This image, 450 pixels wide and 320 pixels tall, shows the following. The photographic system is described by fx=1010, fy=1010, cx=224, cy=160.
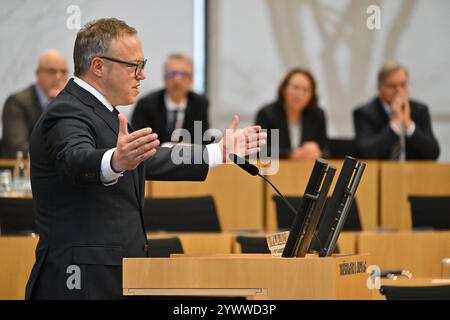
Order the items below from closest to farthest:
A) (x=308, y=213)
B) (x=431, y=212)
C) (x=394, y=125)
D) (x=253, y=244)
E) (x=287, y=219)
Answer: (x=308, y=213) < (x=253, y=244) < (x=287, y=219) < (x=431, y=212) < (x=394, y=125)

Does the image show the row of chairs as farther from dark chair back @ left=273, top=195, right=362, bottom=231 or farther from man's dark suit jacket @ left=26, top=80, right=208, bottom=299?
man's dark suit jacket @ left=26, top=80, right=208, bottom=299

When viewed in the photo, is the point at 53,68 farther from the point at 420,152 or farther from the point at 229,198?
the point at 420,152

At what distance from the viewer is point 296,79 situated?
7441mm

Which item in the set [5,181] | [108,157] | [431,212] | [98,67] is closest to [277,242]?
[108,157]

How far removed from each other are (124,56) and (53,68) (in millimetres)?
3200

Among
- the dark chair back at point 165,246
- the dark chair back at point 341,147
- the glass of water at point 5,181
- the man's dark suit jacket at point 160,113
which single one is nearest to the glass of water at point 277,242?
the dark chair back at point 165,246

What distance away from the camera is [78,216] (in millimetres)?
3287

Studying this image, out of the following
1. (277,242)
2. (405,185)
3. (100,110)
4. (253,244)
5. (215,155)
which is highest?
(100,110)

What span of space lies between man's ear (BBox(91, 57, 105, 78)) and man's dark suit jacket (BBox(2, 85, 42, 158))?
2952mm

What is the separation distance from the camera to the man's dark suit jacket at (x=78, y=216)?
10.8 ft

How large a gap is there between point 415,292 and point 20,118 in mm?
3469

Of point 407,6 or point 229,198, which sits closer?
point 229,198

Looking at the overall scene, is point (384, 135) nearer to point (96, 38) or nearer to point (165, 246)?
point (165, 246)
